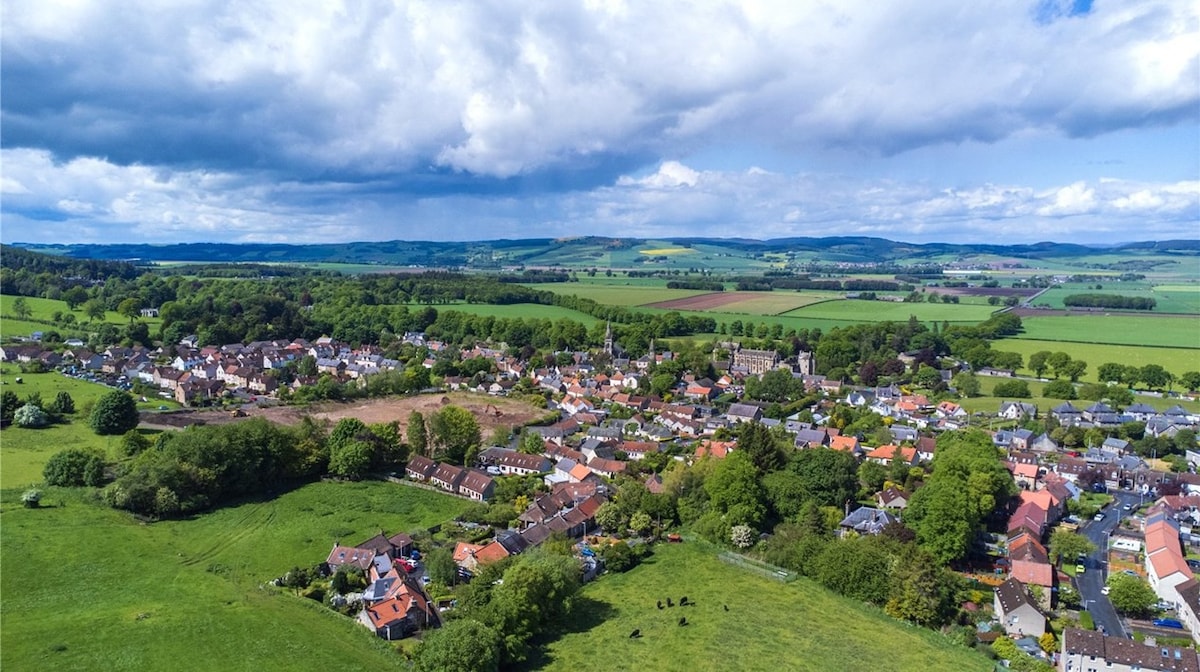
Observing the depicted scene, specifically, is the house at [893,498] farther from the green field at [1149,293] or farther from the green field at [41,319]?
the green field at [1149,293]

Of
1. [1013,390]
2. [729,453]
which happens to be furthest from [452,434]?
[1013,390]

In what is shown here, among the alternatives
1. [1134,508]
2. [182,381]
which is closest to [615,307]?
[182,381]

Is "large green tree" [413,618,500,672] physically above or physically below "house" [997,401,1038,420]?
above

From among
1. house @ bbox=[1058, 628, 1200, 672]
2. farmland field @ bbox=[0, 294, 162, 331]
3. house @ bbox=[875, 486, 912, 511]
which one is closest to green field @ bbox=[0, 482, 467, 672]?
house @ bbox=[1058, 628, 1200, 672]

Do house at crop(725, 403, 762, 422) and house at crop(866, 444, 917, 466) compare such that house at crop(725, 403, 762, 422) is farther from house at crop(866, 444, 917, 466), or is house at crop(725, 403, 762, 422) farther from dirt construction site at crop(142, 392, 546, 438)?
dirt construction site at crop(142, 392, 546, 438)

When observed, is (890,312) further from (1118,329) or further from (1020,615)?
(1020,615)

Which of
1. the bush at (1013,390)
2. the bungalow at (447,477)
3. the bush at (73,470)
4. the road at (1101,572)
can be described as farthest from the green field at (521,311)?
the road at (1101,572)
